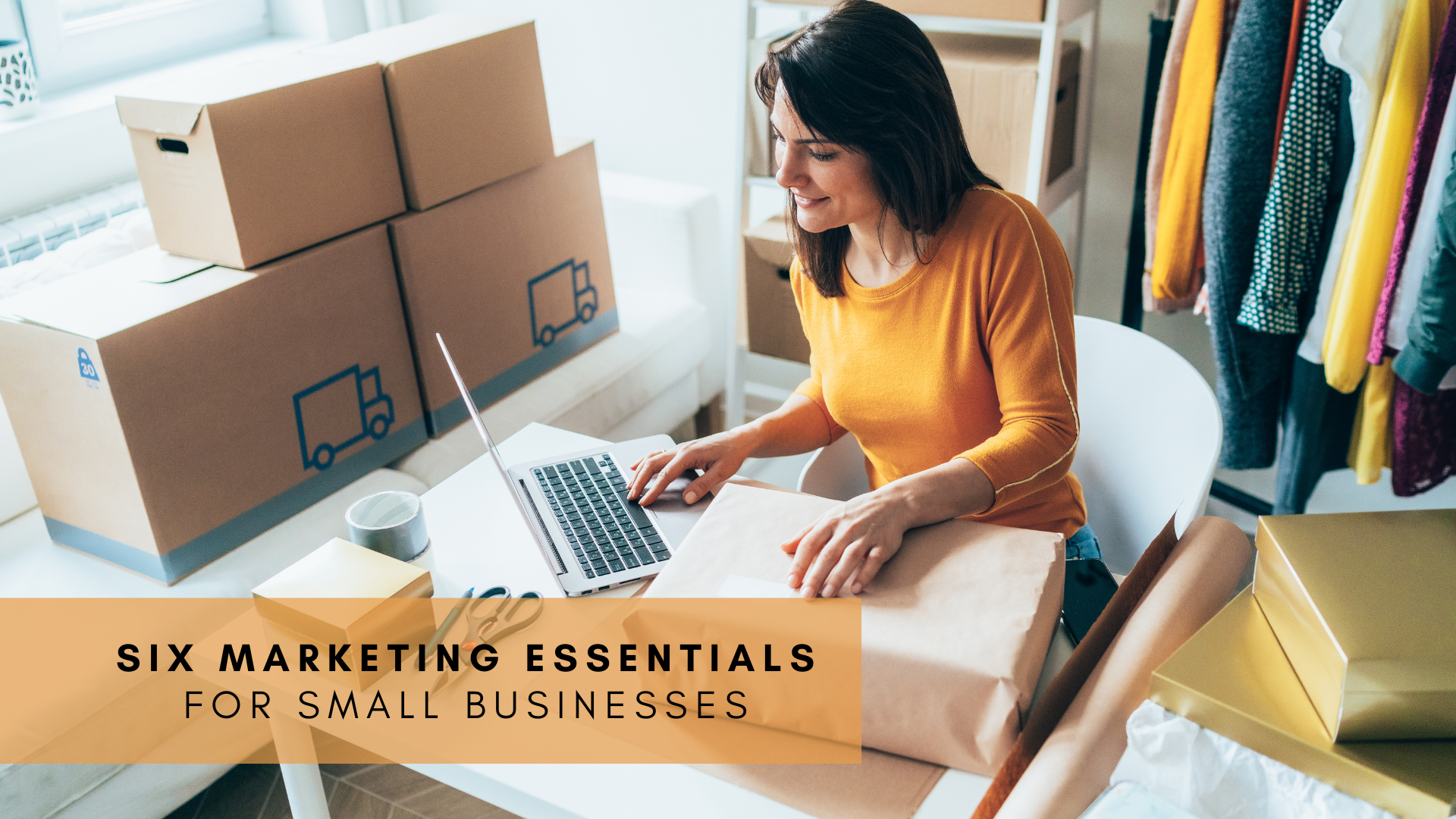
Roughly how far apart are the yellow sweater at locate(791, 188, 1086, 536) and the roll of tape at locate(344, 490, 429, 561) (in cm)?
52

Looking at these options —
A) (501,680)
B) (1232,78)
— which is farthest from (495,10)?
(501,680)

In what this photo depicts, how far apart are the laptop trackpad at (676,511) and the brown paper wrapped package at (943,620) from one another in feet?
0.59

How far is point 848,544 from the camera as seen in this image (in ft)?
2.88

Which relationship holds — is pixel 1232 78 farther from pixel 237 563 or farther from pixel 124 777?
pixel 124 777

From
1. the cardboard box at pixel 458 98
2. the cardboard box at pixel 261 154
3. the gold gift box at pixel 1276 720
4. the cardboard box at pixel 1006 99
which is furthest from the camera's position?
the cardboard box at pixel 1006 99

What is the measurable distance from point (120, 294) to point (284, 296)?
22cm

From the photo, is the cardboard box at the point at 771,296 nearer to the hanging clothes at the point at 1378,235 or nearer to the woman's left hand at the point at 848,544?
the hanging clothes at the point at 1378,235

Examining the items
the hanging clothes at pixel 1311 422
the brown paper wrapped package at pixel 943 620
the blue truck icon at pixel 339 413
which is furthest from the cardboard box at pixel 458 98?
the hanging clothes at pixel 1311 422

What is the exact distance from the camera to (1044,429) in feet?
3.63

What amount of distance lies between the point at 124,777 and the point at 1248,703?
1.46 m

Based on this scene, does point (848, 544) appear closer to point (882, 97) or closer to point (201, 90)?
point (882, 97)

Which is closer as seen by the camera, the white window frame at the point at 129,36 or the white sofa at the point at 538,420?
the white sofa at the point at 538,420

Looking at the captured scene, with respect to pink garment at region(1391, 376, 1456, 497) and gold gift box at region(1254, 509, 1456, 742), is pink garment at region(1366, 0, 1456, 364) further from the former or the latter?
gold gift box at region(1254, 509, 1456, 742)

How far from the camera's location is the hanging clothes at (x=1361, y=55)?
142 cm
